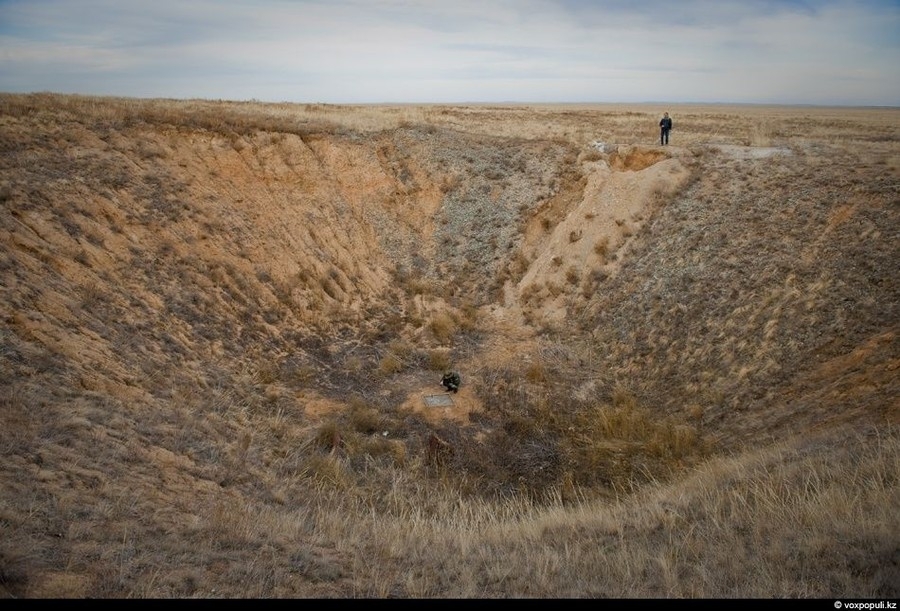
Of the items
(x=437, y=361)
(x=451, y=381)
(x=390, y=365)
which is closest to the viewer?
(x=451, y=381)

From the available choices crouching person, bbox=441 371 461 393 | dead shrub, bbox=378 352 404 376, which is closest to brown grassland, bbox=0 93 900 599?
dead shrub, bbox=378 352 404 376

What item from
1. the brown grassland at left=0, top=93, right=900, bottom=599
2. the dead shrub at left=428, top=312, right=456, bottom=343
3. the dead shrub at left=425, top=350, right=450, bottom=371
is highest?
the brown grassland at left=0, top=93, right=900, bottom=599

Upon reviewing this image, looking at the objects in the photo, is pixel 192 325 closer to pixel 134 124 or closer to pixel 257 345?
pixel 257 345

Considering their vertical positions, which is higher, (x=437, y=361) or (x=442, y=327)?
(x=442, y=327)

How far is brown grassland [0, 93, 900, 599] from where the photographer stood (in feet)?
15.8

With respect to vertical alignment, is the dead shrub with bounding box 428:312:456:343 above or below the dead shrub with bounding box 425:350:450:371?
above

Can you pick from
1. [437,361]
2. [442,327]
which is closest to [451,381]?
[437,361]

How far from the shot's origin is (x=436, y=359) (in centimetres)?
1340

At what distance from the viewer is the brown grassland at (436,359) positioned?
4.81 meters

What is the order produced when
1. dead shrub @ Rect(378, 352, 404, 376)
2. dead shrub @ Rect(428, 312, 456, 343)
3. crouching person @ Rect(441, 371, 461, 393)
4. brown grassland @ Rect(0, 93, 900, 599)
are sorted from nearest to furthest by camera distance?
brown grassland @ Rect(0, 93, 900, 599), crouching person @ Rect(441, 371, 461, 393), dead shrub @ Rect(378, 352, 404, 376), dead shrub @ Rect(428, 312, 456, 343)

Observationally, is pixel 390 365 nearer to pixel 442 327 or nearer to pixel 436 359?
pixel 436 359

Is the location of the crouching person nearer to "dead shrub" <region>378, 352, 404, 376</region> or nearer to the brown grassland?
the brown grassland

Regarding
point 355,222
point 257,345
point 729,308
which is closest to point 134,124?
point 355,222

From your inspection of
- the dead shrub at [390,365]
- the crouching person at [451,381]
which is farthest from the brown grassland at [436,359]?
the crouching person at [451,381]
